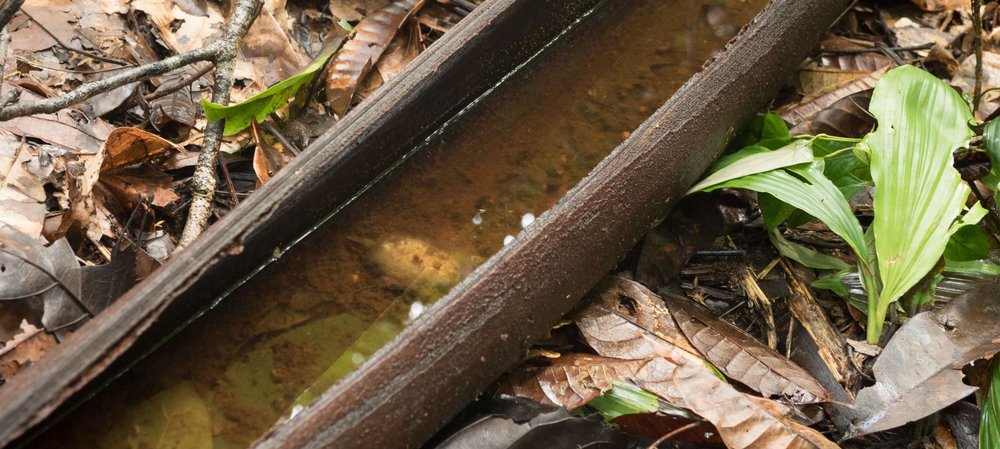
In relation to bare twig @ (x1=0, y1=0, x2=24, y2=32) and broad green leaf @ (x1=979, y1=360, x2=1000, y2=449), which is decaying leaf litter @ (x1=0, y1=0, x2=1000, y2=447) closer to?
broad green leaf @ (x1=979, y1=360, x2=1000, y2=449)

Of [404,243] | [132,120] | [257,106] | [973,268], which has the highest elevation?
[132,120]

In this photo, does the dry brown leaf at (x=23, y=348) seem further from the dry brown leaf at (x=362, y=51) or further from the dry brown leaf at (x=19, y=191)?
the dry brown leaf at (x=362, y=51)

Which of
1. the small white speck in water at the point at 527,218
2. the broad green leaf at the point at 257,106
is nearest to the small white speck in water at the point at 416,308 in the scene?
the small white speck in water at the point at 527,218

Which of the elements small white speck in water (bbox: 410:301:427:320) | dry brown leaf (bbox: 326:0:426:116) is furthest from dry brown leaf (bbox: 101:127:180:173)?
small white speck in water (bbox: 410:301:427:320)

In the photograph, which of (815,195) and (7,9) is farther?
(815,195)

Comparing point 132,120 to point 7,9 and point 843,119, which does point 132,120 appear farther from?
point 843,119

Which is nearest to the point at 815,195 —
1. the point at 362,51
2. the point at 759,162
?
the point at 759,162

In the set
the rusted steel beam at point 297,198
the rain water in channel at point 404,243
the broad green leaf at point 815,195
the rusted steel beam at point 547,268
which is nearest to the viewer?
the rusted steel beam at point 297,198
